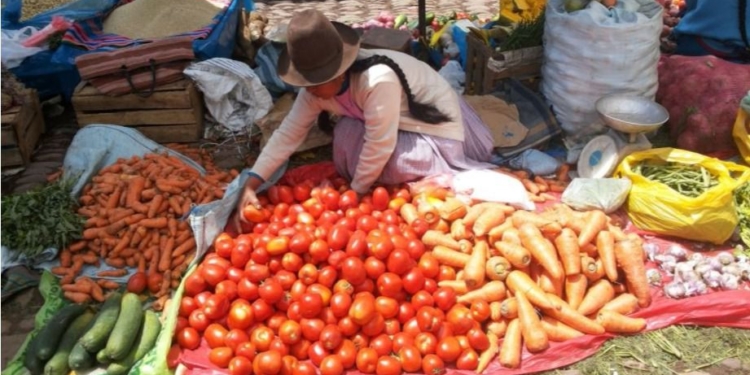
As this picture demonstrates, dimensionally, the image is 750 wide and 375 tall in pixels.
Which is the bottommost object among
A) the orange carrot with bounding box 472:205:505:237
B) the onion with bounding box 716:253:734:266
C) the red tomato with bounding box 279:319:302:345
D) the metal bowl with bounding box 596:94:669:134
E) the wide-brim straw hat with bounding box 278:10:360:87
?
the onion with bounding box 716:253:734:266

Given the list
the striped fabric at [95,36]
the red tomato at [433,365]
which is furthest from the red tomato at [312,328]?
the striped fabric at [95,36]

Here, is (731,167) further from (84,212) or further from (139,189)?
(84,212)

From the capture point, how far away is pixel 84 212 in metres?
3.84

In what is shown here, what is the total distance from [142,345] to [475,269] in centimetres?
165

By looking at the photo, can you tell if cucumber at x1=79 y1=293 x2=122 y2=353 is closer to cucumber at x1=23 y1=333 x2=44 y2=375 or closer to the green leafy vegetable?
cucumber at x1=23 y1=333 x2=44 y2=375

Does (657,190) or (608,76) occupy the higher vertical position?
(608,76)

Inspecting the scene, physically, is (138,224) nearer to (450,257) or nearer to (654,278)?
(450,257)

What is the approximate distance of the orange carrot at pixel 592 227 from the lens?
3299 mm

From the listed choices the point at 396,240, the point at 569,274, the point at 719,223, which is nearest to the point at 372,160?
the point at 396,240

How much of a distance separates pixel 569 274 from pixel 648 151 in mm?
1291

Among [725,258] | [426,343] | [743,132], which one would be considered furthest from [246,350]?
[743,132]

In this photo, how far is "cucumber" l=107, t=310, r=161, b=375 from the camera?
9.55 ft

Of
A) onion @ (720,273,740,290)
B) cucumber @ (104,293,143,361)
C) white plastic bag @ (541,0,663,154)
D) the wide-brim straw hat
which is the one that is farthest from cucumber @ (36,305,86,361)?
white plastic bag @ (541,0,663,154)

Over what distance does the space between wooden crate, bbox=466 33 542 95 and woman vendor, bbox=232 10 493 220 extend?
78 cm
